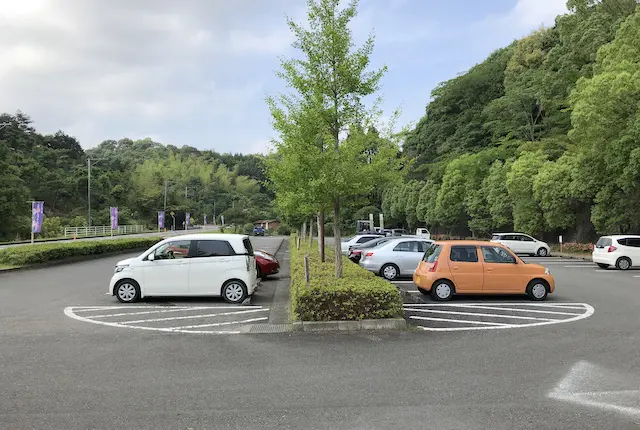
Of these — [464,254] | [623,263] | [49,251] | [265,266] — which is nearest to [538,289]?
[464,254]

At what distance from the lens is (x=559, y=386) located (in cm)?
564

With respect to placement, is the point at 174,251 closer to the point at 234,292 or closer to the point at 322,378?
the point at 234,292

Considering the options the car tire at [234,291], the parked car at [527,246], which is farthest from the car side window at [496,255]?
the parked car at [527,246]

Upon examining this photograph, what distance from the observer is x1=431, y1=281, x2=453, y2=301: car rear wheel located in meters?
12.0

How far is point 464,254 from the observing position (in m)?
12.0

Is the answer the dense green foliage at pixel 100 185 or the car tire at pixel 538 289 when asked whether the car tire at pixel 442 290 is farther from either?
the dense green foliage at pixel 100 185

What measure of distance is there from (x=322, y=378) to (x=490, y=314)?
5.63 meters

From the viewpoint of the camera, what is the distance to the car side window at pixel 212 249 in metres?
11.9

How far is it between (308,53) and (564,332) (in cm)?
759

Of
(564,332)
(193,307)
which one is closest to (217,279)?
(193,307)

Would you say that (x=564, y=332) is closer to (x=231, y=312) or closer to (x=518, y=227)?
(x=231, y=312)

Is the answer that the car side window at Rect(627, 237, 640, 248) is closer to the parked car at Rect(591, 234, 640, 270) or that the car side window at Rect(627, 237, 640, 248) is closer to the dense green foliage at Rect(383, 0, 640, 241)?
the parked car at Rect(591, 234, 640, 270)

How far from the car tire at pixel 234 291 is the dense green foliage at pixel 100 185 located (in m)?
31.7

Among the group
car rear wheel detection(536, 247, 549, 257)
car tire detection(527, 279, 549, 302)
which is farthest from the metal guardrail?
car tire detection(527, 279, 549, 302)
